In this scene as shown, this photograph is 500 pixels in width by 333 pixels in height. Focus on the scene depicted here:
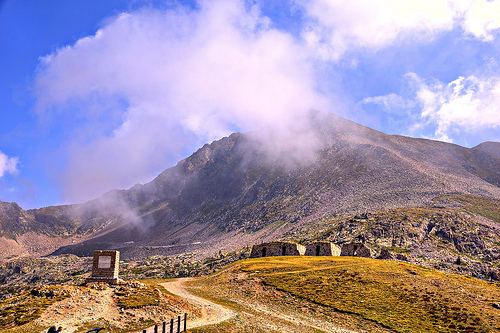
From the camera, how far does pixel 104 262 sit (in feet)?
103

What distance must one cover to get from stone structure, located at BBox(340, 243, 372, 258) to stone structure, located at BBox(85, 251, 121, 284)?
46.9 meters

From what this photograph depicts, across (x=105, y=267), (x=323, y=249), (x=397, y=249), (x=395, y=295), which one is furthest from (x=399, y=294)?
(x=397, y=249)

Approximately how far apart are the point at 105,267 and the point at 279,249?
44411mm

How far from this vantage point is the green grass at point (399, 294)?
2509 cm

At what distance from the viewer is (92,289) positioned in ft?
84.6

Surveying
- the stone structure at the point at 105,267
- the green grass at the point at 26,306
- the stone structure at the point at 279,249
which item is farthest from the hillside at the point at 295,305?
the stone structure at the point at 279,249

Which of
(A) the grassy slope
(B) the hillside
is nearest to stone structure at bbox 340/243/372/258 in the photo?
(A) the grassy slope

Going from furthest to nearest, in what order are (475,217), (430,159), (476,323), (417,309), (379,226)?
(430,159) → (475,217) → (379,226) → (417,309) → (476,323)

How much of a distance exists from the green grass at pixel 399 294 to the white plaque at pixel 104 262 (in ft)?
63.7

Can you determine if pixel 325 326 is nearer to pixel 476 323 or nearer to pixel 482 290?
pixel 476 323

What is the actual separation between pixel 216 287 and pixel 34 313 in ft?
87.6

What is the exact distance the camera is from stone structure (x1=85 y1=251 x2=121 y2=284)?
30891 millimetres

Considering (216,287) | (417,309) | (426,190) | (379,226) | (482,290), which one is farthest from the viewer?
(426,190)

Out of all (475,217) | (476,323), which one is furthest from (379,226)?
(476,323)
